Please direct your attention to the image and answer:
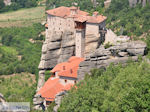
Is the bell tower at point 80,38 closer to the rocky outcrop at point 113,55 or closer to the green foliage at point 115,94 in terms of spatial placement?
the rocky outcrop at point 113,55

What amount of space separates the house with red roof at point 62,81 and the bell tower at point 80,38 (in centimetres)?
159

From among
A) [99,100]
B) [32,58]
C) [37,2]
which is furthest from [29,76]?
[37,2]

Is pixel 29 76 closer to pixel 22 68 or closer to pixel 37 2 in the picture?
pixel 22 68

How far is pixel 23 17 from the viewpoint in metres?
117

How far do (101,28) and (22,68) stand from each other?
3611 cm

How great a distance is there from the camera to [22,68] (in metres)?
75.6

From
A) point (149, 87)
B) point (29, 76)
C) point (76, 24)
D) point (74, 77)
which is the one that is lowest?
point (29, 76)

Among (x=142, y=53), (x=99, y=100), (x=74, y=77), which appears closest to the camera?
(x=99, y=100)

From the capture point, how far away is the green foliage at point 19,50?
75.6m

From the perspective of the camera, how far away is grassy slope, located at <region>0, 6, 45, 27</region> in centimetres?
11088

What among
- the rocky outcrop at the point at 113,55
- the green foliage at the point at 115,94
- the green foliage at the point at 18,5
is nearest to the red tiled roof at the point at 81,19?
the rocky outcrop at the point at 113,55

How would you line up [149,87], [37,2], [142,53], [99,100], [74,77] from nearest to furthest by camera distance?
1. [149,87]
2. [99,100]
3. [142,53]
4. [74,77]
5. [37,2]

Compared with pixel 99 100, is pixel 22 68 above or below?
below

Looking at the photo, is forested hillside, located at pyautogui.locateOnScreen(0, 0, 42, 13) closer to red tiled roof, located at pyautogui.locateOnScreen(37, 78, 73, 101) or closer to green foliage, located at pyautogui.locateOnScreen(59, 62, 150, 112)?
red tiled roof, located at pyautogui.locateOnScreen(37, 78, 73, 101)
